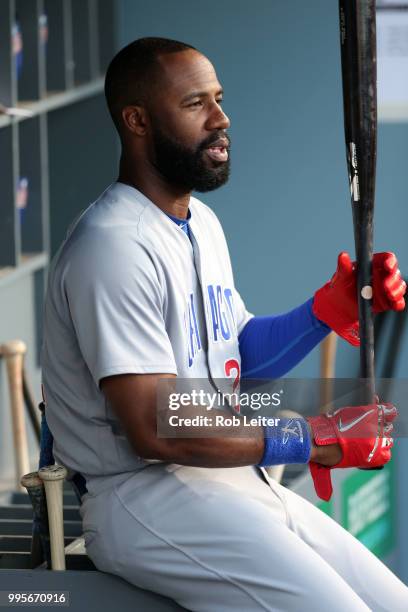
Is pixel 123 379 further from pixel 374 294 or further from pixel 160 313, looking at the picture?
pixel 374 294

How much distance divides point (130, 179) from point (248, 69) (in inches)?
91.6

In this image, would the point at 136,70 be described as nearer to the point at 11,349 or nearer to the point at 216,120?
the point at 216,120

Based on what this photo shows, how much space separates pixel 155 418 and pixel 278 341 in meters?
0.53

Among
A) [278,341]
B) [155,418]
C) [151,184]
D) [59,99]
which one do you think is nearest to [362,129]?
[151,184]

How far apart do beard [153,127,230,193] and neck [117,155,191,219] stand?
2 cm

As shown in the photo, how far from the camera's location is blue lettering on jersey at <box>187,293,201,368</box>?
7.27 feet

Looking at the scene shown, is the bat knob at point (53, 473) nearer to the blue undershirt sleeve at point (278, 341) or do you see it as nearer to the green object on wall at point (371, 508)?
the blue undershirt sleeve at point (278, 341)

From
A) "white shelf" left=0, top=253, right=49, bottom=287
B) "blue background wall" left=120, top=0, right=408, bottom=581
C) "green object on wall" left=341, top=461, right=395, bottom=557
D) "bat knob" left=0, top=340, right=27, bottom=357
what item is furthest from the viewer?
"blue background wall" left=120, top=0, right=408, bottom=581

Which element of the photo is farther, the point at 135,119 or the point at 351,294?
the point at 351,294

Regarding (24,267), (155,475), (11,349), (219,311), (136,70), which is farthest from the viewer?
(24,267)

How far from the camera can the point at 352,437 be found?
2109mm

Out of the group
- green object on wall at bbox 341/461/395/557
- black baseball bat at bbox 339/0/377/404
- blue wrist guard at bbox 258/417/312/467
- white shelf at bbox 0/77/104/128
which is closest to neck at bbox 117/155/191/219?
black baseball bat at bbox 339/0/377/404

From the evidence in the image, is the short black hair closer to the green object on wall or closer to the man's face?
the man's face

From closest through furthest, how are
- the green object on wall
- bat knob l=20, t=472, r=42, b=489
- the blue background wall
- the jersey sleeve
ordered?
1. the jersey sleeve
2. bat knob l=20, t=472, r=42, b=489
3. the green object on wall
4. the blue background wall
